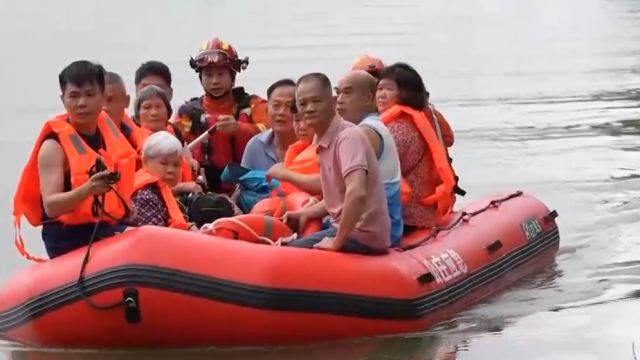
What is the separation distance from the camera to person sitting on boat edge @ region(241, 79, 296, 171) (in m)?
7.79

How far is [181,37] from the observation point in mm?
30109

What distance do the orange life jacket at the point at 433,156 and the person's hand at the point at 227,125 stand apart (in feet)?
4.29

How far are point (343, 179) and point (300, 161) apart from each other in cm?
101

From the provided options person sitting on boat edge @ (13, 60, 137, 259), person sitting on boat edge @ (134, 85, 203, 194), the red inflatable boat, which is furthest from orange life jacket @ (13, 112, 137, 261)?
person sitting on boat edge @ (134, 85, 203, 194)

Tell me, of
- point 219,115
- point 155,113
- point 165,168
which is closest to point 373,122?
point 165,168

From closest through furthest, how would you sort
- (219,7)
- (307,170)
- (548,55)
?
(307,170) → (548,55) → (219,7)

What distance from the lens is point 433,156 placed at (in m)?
7.47

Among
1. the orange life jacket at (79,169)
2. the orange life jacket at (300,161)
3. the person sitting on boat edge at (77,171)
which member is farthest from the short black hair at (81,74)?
the orange life jacket at (300,161)

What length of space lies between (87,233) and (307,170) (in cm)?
144

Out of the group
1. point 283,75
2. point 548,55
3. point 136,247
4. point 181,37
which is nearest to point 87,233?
point 136,247

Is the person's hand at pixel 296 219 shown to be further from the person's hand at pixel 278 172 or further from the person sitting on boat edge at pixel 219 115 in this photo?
the person sitting on boat edge at pixel 219 115

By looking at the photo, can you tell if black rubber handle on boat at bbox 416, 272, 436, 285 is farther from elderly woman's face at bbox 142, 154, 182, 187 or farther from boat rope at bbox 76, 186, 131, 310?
boat rope at bbox 76, 186, 131, 310

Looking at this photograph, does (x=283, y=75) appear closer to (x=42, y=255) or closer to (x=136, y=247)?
(x=42, y=255)

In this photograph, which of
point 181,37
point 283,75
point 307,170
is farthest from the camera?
point 181,37
